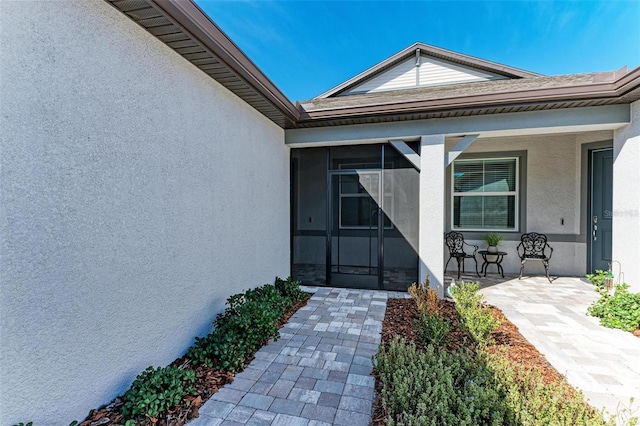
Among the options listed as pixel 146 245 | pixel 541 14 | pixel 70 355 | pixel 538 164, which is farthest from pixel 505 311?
pixel 541 14

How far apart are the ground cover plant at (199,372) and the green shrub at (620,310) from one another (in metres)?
4.37

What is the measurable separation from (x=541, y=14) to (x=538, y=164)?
368cm

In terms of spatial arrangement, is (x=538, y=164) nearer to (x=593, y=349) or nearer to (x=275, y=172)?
(x=593, y=349)

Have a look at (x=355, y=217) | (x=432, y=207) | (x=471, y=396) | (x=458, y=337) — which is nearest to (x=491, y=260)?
(x=432, y=207)

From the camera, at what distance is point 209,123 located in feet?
10.8

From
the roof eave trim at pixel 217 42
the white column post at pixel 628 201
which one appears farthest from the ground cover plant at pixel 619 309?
the roof eave trim at pixel 217 42

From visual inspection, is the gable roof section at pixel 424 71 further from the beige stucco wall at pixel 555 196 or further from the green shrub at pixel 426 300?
the green shrub at pixel 426 300

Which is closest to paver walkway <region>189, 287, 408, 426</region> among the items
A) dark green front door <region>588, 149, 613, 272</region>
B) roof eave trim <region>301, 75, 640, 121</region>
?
roof eave trim <region>301, 75, 640, 121</region>

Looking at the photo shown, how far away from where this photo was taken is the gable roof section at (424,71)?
26.4 feet

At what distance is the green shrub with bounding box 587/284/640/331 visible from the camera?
357 centimetres

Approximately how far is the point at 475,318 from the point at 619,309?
2173mm

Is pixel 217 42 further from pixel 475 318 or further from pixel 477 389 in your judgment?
pixel 475 318

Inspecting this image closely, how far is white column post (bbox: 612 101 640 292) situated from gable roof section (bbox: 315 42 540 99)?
459 centimetres

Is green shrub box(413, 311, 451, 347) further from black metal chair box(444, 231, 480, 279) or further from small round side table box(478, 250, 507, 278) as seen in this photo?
small round side table box(478, 250, 507, 278)
